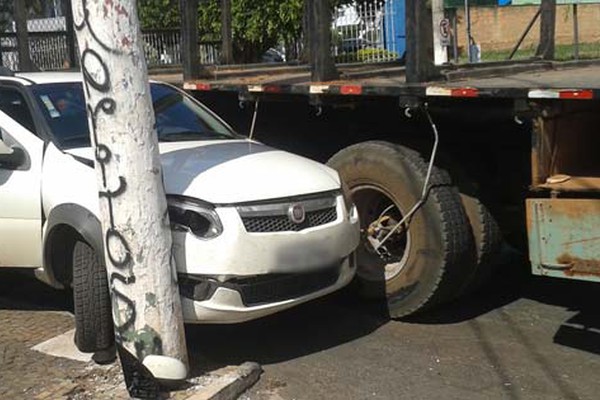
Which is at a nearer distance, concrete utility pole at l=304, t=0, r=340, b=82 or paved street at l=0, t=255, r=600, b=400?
paved street at l=0, t=255, r=600, b=400

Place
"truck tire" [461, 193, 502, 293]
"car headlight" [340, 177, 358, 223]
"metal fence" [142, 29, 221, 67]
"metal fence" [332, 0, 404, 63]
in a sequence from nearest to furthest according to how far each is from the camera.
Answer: "car headlight" [340, 177, 358, 223] → "truck tire" [461, 193, 502, 293] → "metal fence" [142, 29, 221, 67] → "metal fence" [332, 0, 404, 63]

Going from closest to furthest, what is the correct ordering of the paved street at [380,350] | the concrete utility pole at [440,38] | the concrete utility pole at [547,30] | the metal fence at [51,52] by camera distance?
the paved street at [380,350]
the concrete utility pole at [547,30]
the metal fence at [51,52]
the concrete utility pole at [440,38]

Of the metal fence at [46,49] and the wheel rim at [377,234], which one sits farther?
the metal fence at [46,49]

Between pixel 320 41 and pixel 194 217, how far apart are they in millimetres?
2406

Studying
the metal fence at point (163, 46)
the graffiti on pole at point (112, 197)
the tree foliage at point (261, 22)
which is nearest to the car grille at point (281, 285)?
the graffiti on pole at point (112, 197)

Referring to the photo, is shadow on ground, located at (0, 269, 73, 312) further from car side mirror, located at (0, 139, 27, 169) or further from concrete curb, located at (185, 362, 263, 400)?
concrete curb, located at (185, 362, 263, 400)

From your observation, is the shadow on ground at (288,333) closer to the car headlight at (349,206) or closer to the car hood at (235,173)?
the car headlight at (349,206)

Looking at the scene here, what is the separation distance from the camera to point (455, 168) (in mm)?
6188

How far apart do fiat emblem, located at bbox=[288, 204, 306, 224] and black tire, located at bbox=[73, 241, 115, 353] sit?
4.04ft

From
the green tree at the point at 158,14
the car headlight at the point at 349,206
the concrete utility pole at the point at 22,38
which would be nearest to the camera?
the car headlight at the point at 349,206

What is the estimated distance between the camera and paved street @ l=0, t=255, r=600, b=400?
504 centimetres

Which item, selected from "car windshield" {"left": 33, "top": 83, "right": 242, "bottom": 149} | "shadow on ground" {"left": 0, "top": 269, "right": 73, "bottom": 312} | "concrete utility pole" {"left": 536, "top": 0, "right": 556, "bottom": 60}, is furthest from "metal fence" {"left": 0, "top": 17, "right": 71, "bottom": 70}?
"concrete utility pole" {"left": 536, "top": 0, "right": 556, "bottom": 60}

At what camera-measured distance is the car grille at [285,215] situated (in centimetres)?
519

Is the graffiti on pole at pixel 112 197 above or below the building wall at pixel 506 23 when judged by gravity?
below
